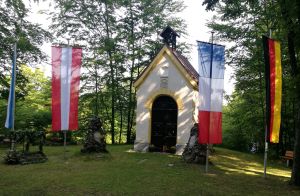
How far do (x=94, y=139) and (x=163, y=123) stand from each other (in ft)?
16.3

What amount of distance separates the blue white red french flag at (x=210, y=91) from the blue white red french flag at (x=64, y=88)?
5.59 meters

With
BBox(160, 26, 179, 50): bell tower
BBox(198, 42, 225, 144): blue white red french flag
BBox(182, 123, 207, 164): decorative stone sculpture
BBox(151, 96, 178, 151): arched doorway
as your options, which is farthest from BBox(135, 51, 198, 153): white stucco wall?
BBox(198, 42, 225, 144): blue white red french flag

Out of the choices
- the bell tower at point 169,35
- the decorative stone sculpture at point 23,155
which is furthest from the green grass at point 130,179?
the bell tower at point 169,35

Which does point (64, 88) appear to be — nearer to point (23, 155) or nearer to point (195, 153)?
point (23, 155)

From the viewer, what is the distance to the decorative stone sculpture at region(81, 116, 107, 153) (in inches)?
637

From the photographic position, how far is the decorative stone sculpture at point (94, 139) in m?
16.2

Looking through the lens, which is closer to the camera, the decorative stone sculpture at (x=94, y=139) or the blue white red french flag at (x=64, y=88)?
the blue white red french flag at (x=64, y=88)

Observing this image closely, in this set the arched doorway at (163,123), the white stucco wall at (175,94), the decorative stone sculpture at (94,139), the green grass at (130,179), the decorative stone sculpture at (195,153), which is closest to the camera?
the green grass at (130,179)

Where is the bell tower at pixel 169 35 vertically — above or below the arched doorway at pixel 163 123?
above

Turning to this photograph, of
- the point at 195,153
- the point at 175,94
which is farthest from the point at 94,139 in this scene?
the point at 175,94

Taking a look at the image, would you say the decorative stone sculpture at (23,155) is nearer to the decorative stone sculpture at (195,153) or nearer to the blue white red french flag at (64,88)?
the blue white red french flag at (64,88)

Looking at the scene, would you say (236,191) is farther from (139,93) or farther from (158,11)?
(158,11)

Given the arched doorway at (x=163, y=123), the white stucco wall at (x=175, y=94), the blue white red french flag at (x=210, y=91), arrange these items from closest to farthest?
the blue white red french flag at (x=210, y=91), the white stucco wall at (x=175, y=94), the arched doorway at (x=163, y=123)

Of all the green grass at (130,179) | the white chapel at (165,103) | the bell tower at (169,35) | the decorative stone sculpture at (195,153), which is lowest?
the green grass at (130,179)
